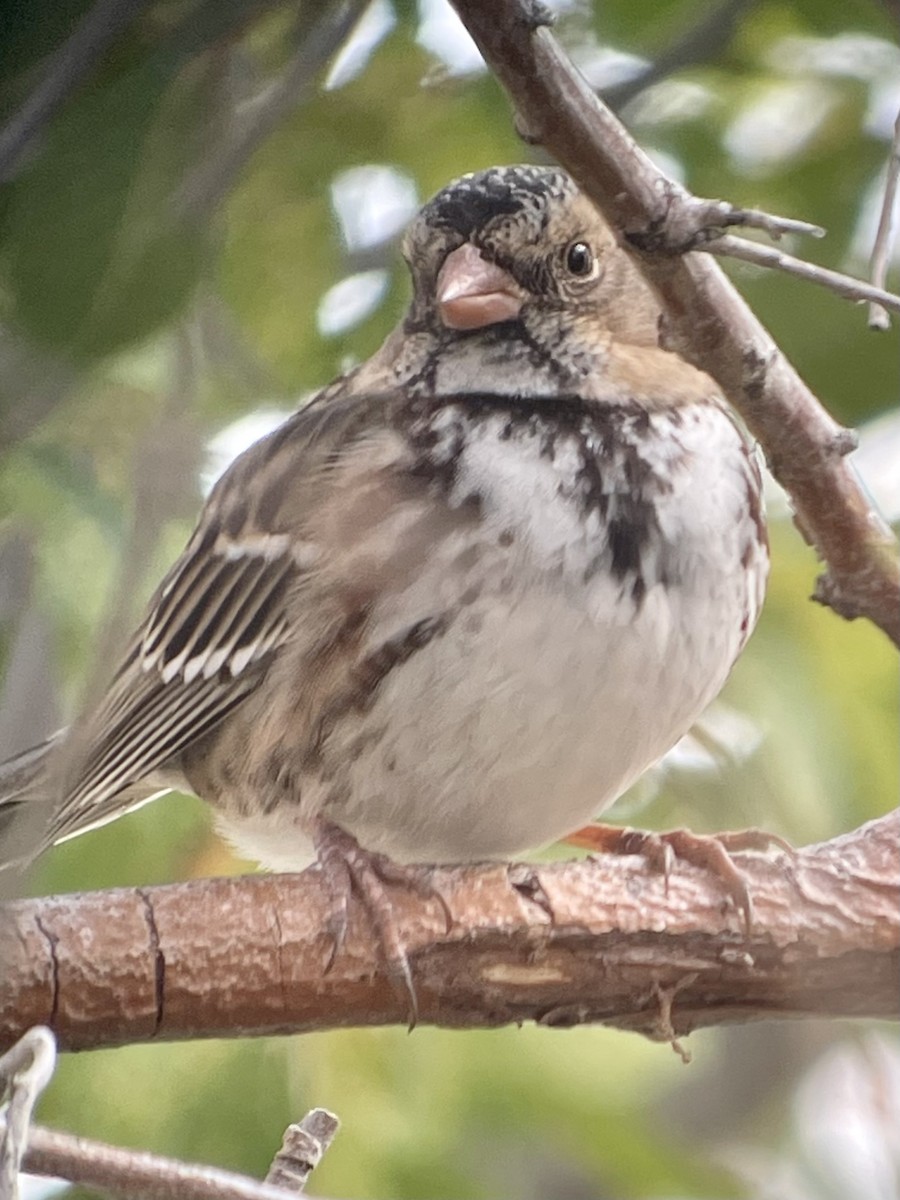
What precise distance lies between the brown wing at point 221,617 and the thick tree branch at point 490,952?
14.2 inches

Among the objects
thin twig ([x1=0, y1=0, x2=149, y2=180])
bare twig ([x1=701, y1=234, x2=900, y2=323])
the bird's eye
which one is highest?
thin twig ([x1=0, y1=0, x2=149, y2=180])

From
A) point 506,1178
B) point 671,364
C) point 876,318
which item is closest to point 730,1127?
point 506,1178

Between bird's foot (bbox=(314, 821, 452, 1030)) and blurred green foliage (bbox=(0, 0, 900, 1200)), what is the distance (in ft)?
0.91

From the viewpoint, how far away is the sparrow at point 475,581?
1649 millimetres

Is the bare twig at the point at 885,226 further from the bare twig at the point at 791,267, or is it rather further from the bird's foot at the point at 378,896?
the bird's foot at the point at 378,896

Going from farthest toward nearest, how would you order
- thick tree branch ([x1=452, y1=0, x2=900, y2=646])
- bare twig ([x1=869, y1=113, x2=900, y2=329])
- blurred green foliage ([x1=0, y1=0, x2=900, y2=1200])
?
bare twig ([x1=869, y1=113, x2=900, y2=329]), thick tree branch ([x1=452, y1=0, x2=900, y2=646]), blurred green foliage ([x1=0, y1=0, x2=900, y2=1200])

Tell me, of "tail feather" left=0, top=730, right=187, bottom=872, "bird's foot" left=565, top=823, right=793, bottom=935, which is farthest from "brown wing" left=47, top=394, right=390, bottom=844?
"bird's foot" left=565, top=823, right=793, bottom=935

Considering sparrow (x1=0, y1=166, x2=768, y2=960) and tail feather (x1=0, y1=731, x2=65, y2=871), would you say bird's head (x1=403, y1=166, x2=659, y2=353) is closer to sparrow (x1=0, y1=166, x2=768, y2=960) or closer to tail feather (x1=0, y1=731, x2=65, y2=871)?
sparrow (x1=0, y1=166, x2=768, y2=960)

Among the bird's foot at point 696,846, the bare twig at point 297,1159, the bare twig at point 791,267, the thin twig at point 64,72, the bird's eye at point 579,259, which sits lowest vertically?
the bird's foot at point 696,846

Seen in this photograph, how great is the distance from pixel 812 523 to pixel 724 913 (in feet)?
1.06

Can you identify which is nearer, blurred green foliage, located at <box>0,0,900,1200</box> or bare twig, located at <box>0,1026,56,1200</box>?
bare twig, located at <box>0,1026,56,1200</box>

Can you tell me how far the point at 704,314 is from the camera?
129 cm

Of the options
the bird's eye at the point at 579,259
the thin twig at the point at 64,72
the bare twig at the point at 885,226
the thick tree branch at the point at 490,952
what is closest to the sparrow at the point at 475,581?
the bird's eye at the point at 579,259

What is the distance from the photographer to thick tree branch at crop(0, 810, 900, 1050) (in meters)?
1.39
